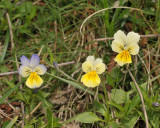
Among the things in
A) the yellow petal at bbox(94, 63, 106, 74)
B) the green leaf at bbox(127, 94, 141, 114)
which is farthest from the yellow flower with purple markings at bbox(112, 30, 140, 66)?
the green leaf at bbox(127, 94, 141, 114)

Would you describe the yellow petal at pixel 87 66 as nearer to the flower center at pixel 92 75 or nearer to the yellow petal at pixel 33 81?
the flower center at pixel 92 75

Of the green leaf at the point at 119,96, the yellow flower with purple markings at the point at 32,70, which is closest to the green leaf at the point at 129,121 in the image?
the green leaf at the point at 119,96

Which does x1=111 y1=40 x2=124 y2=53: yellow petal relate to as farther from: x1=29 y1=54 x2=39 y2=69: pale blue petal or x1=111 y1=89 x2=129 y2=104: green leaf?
x1=29 y1=54 x2=39 y2=69: pale blue petal

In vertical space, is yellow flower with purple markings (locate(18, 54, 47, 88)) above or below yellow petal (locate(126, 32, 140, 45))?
below

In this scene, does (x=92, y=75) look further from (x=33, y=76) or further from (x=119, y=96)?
(x=33, y=76)

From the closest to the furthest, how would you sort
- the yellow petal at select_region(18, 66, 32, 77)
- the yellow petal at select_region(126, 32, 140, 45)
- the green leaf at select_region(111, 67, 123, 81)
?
the yellow petal at select_region(126, 32, 140, 45)
the yellow petal at select_region(18, 66, 32, 77)
the green leaf at select_region(111, 67, 123, 81)

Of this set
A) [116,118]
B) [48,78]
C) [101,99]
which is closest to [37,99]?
[48,78]

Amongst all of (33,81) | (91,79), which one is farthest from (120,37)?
(33,81)

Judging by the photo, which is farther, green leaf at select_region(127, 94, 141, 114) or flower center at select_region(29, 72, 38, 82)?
flower center at select_region(29, 72, 38, 82)

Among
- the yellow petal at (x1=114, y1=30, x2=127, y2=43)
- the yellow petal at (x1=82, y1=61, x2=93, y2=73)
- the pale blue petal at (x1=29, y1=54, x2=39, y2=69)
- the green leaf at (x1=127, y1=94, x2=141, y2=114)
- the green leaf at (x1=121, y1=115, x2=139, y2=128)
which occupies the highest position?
the yellow petal at (x1=114, y1=30, x2=127, y2=43)
